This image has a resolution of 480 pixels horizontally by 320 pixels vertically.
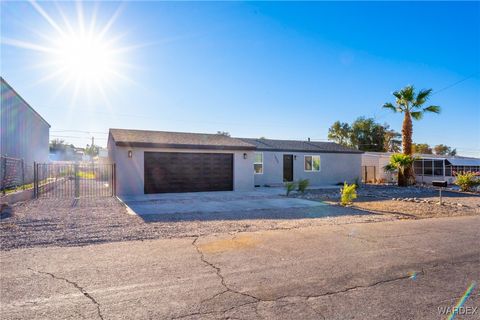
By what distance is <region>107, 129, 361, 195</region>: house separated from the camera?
15.9 m

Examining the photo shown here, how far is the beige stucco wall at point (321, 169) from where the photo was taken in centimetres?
2198

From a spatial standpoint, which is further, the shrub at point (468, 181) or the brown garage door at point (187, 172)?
the shrub at point (468, 181)

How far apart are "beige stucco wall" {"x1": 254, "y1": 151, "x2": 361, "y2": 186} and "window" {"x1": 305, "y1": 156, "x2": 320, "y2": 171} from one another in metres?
0.25

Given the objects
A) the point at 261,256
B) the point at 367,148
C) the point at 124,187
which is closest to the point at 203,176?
the point at 124,187

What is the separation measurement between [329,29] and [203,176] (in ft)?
32.1

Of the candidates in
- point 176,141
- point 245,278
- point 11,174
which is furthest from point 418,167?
point 11,174

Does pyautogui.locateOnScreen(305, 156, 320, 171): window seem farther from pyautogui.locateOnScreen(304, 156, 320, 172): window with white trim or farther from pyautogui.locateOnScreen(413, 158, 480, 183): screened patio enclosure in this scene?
pyautogui.locateOnScreen(413, 158, 480, 183): screened patio enclosure

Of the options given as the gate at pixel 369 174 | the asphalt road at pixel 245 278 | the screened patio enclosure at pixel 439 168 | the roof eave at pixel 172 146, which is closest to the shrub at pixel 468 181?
the screened patio enclosure at pixel 439 168

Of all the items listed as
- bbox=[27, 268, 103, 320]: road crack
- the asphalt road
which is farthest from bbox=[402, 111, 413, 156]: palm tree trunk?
bbox=[27, 268, 103, 320]: road crack

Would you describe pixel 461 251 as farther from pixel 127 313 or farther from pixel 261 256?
pixel 127 313

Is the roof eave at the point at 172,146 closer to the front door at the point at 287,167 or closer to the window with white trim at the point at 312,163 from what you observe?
the front door at the point at 287,167

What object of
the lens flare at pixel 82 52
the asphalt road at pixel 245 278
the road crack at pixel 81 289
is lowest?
the asphalt road at pixel 245 278

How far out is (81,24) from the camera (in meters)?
11.0

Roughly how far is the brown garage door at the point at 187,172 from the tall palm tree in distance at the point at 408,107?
565 inches
